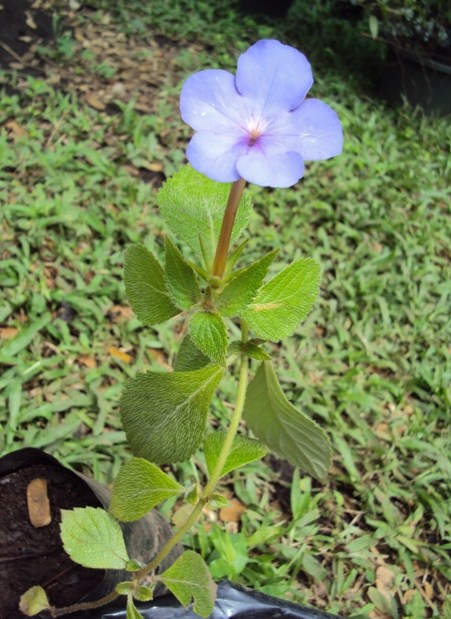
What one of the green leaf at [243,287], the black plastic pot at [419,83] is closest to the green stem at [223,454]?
the green leaf at [243,287]

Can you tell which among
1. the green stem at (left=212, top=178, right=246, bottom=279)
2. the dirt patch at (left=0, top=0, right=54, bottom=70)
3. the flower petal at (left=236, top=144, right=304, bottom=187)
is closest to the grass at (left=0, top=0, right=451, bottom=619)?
the dirt patch at (left=0, top=0, right=54, bottom=70)

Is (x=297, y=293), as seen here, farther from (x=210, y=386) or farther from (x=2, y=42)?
(x=2, y=42)

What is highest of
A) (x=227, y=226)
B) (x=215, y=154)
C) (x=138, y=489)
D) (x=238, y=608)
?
(x=215, y=154)

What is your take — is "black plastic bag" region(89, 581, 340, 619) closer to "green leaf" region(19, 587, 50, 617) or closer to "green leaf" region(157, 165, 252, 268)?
"green leaf" region(19, 587, 50, 617)

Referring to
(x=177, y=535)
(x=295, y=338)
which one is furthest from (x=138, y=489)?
(x=295, y=338)

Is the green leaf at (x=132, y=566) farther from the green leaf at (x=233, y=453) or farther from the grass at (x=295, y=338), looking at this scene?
the grass at (x=295, y=338)

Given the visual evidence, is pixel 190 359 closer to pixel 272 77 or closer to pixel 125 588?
pixel 125 588

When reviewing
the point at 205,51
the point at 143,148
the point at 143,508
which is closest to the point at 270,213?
the point at 143,148
